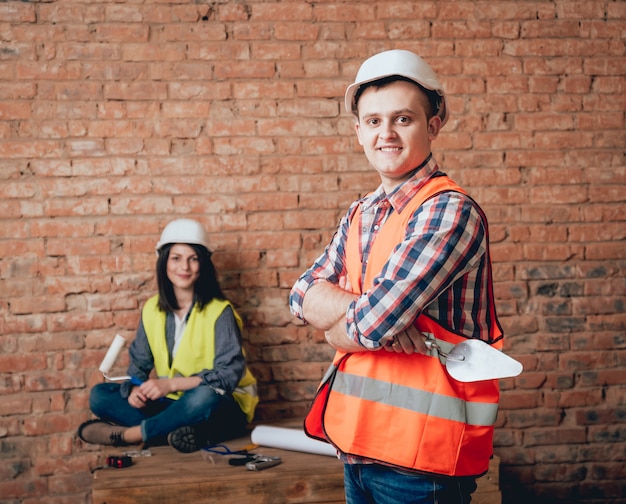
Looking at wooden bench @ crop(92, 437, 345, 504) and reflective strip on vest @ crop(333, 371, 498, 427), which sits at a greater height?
reflective strip on vest @ crop(333, 371, 498, 427)

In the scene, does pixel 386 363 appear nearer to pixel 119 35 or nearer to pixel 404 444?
pixel 404 444

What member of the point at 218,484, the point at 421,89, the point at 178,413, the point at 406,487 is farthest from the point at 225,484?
the point at 421,89

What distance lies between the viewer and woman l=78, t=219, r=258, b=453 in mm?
2791

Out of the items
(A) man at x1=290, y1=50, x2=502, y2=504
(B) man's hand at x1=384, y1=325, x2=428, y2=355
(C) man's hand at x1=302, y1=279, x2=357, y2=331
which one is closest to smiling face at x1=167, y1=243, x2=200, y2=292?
(C) man's hand at x1=302, y1=279, x2=357, y2=331

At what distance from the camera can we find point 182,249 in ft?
9.62

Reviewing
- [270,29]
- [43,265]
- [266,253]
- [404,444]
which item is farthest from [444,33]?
[404,444]

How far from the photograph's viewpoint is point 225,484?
236 cm

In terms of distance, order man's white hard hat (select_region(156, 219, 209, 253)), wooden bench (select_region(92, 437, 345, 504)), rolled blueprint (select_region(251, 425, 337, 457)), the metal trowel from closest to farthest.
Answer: the metal trowel < wooden bench (select_region(92, 437, 345, 504)) < rolled blueprint (select_region(251, 425, 337, 457)) < man's white hard hat (select_region(156, 219, 209, 253))

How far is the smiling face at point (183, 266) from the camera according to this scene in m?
2.94

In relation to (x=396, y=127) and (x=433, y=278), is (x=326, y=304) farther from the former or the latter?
(x=396, y=127)

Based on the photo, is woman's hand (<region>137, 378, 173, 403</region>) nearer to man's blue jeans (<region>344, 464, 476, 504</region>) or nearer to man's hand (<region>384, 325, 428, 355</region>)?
man's blue jeans (<region>344, 464, 476, 504</region>)

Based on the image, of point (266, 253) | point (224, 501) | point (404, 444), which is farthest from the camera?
point (266, 253)

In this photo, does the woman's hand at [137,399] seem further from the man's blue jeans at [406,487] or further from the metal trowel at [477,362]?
the metal trowel at [477,362]

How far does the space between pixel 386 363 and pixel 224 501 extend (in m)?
1.33
